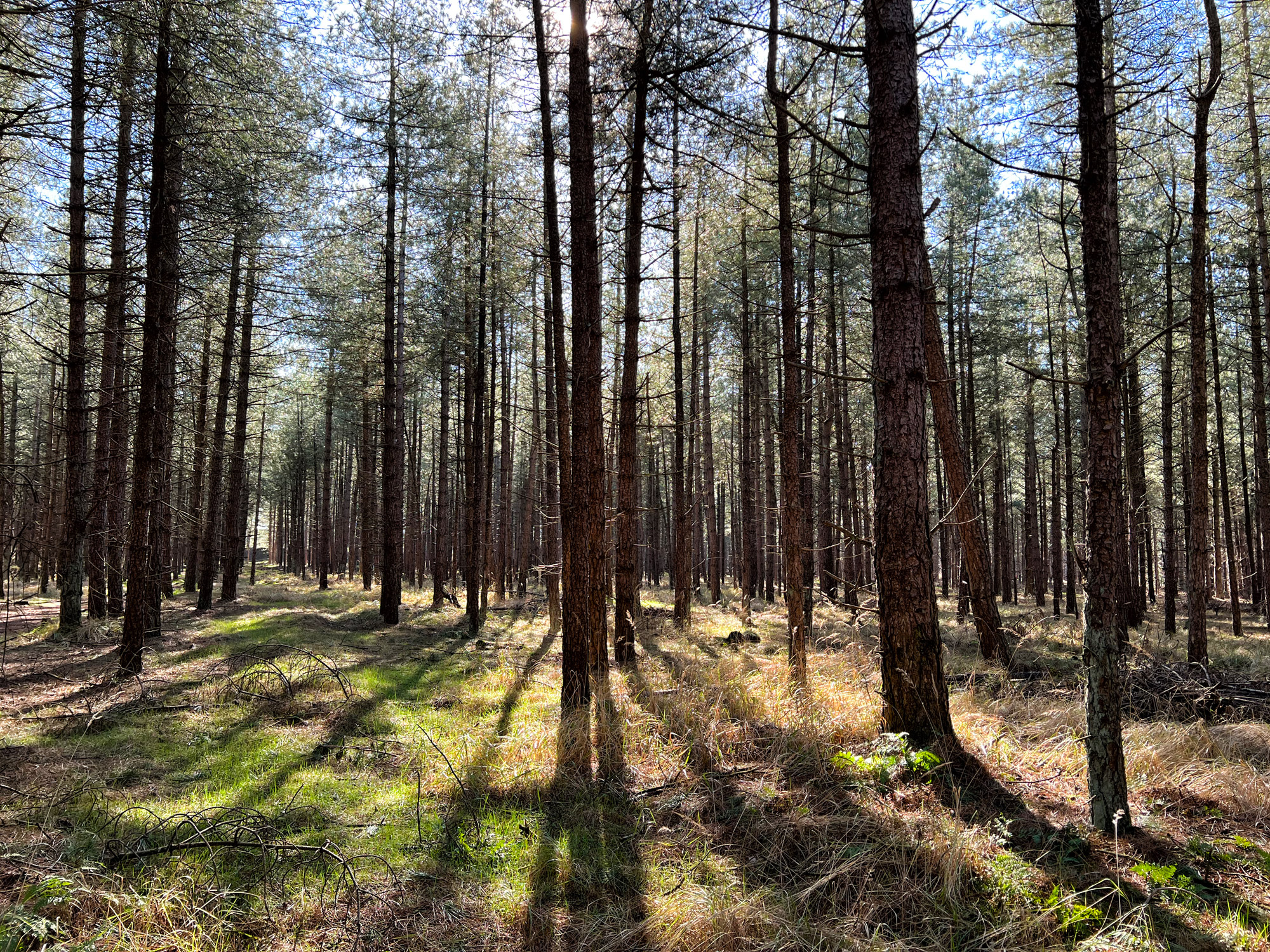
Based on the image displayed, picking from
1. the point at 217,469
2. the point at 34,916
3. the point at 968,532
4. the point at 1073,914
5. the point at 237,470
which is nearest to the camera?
the point at 34,916

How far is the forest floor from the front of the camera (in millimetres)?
2768

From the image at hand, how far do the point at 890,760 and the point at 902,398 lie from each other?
246 cm

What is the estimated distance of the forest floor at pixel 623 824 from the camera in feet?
9.08

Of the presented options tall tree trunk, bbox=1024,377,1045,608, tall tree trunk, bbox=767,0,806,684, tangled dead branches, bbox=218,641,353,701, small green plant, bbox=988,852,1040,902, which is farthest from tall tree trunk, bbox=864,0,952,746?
tall tree trunk, bbox=1024,377,1045,608

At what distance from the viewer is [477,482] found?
537 inches

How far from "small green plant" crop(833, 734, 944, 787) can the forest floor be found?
0.02 meters

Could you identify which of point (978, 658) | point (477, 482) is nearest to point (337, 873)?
point (978, 658)

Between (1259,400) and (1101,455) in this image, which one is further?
(1259,400)

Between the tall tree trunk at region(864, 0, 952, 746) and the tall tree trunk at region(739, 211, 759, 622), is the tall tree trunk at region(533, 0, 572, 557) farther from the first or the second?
the tall tree trunk at region(739, 211, 759, 622)

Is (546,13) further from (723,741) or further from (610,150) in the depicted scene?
(723,741)

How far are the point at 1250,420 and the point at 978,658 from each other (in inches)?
684

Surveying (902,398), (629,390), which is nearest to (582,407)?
(629,390)

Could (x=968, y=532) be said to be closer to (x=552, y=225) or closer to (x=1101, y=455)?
(x=1101, y=455)

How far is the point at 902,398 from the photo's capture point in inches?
167
